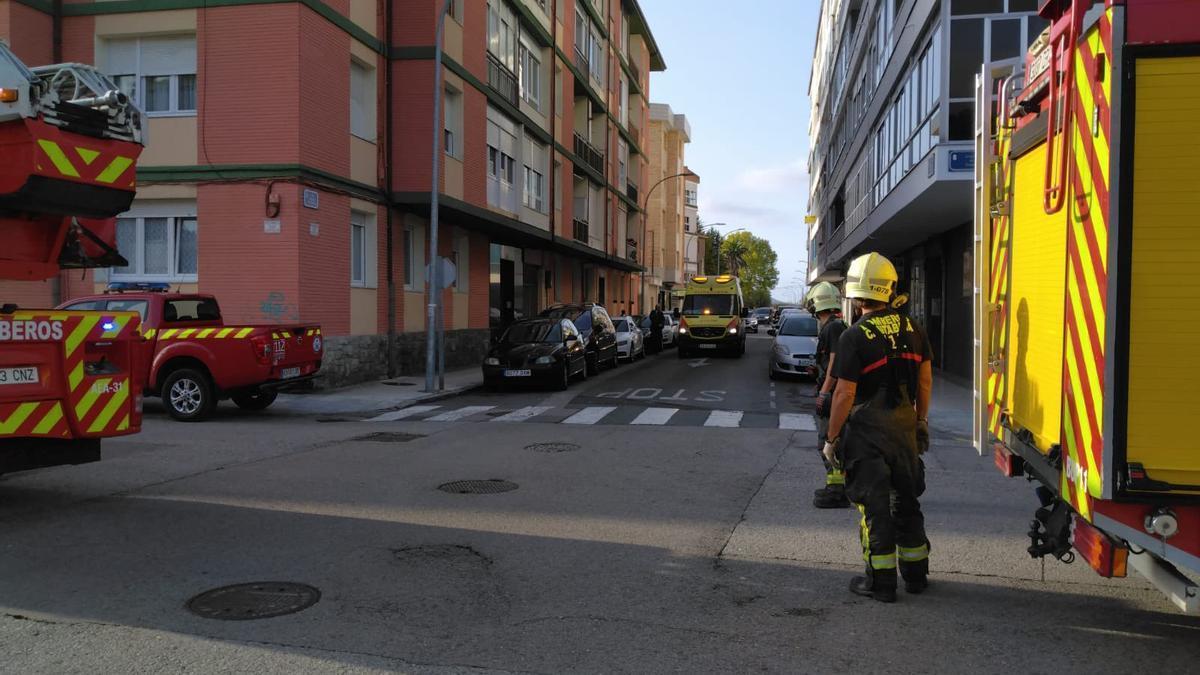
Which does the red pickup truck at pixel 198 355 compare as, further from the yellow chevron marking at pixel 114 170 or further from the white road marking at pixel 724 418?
the white road marking at pixel 724 418

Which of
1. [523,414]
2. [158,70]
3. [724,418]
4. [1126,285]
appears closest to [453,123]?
[158,70]

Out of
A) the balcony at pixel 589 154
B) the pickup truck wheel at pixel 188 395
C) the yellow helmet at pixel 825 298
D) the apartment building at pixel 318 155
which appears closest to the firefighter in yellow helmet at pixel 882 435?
the yellow helmet at pixel 825 298

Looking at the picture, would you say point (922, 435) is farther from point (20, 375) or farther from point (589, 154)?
point (589, 154)

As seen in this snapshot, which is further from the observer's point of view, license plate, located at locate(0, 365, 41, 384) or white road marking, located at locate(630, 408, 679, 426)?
white road marking, located at locate(630, 408, 679, 426)

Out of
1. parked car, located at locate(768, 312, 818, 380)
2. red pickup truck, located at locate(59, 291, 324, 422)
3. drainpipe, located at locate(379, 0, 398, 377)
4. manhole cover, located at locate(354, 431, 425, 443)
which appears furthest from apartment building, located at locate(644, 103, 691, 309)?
manhole cover, located at locate(354, 431, 425, 443)

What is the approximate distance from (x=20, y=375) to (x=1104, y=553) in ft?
22.5

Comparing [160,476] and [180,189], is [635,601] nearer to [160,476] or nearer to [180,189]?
[160,476]

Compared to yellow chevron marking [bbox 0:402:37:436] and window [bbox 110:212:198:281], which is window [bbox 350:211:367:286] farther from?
yellow chevron marking [bbox 0:402:37:436]

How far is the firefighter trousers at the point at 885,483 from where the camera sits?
469 cm

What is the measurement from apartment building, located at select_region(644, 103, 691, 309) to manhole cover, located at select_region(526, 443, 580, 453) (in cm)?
4686

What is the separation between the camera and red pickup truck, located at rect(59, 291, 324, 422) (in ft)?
39.6

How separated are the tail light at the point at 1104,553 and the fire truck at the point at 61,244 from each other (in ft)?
21.7

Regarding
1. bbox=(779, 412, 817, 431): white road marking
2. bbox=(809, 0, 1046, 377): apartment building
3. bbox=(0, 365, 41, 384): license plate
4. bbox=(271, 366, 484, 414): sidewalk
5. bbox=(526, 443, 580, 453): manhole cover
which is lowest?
bbox=(526, 443, 580, 453): manhole cover

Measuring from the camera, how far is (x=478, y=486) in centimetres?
780
